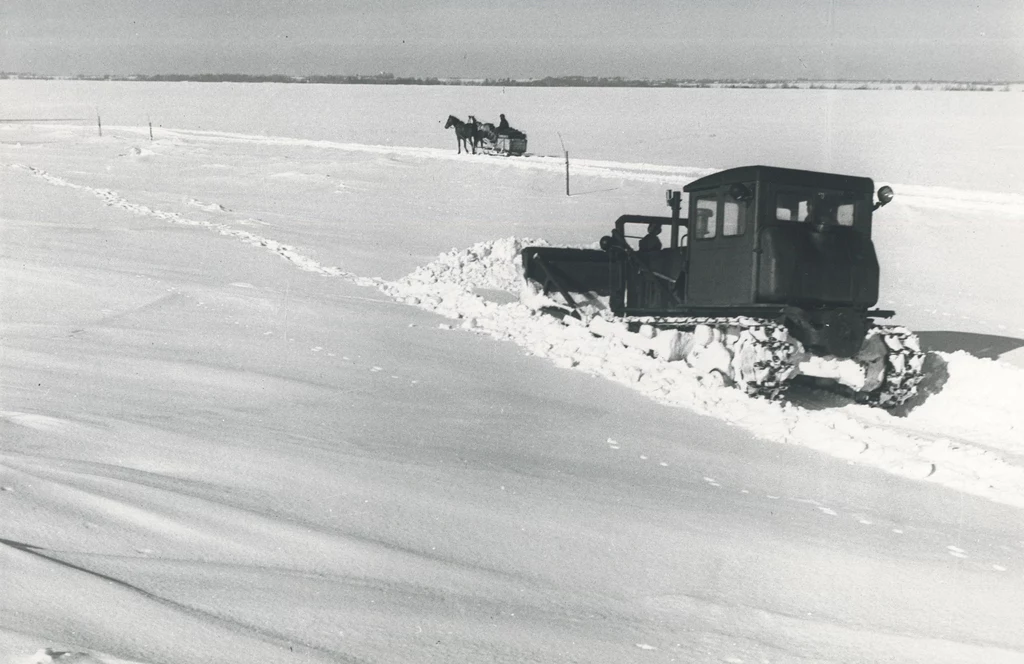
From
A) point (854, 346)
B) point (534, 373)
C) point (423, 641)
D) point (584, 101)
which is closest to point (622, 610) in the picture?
point (423, 641)

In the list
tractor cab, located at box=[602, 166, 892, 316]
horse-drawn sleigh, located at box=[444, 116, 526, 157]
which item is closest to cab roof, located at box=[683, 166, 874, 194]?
tractor cab, located at box=[602, 166, 892, 316]

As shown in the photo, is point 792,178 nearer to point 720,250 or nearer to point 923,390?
point 720,250

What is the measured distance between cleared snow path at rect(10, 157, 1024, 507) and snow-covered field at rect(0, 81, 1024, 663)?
0.13 feet

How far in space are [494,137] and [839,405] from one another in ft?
77.6

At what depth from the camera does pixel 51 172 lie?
25.6m

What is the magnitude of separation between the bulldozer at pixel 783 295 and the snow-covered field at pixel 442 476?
0.41 meters

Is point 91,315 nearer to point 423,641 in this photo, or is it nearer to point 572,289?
point 572,289

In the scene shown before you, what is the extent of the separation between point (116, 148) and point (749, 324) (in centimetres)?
2842

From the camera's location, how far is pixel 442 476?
19.0ft

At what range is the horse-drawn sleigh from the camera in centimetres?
3145

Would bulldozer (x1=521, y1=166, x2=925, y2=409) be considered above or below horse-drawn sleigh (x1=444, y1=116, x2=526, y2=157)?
below

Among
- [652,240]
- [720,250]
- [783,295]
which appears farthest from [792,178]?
[652,240]

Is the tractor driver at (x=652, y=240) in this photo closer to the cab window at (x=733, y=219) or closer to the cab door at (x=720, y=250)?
the cab door at (x=720, y=250)

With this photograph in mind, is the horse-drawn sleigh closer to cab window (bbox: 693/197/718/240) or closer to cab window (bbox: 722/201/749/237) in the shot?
cab window (bbox: 693/197/718/240)
